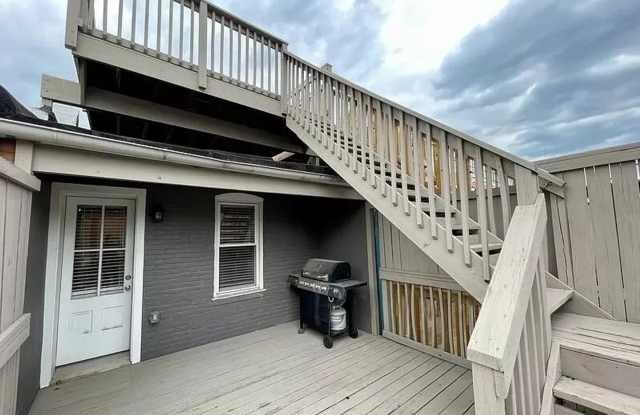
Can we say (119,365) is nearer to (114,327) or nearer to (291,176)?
(114,327)

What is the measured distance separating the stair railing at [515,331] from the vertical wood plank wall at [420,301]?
1.85 meters

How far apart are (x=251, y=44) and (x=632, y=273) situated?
200 inches

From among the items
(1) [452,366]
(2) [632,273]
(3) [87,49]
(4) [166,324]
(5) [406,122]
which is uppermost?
(3) [87,49]

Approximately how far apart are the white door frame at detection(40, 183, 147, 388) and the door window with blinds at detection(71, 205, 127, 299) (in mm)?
158

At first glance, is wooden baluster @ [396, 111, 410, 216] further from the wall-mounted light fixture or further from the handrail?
the wall-mounted light fixture

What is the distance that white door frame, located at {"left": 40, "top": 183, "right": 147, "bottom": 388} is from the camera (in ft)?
9.32

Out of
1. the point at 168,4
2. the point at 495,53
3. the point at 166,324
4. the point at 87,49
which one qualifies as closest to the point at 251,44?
the point at 168,4

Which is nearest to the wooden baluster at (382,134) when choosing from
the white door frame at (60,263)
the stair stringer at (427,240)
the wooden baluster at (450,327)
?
the stair stringer at (427,240)

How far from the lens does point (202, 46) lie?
359 centimetres

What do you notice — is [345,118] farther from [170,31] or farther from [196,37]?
[170,31]

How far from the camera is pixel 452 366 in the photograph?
10.2 feet

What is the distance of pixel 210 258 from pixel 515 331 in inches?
148

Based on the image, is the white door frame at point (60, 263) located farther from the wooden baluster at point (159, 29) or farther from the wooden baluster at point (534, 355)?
the wooden baluster at point (534, 355)

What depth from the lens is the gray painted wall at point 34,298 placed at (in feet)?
7.11
